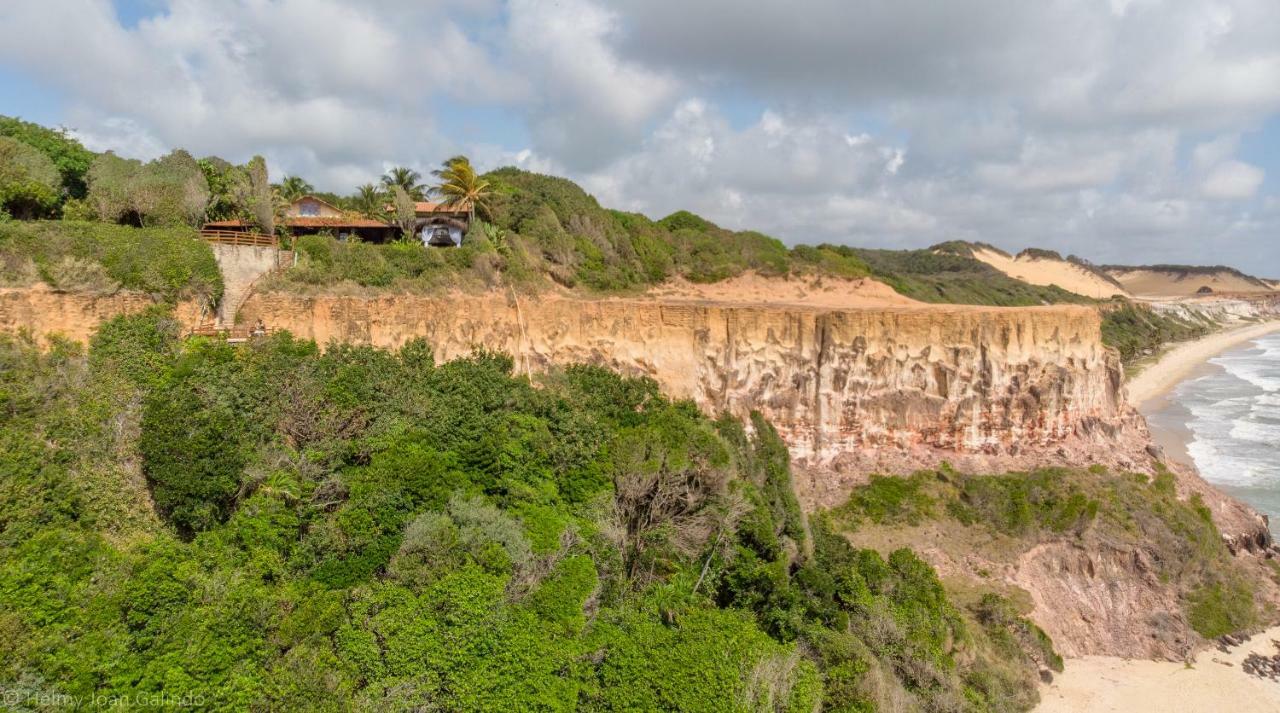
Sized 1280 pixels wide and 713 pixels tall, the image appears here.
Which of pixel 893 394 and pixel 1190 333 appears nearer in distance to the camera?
pixel 893 394

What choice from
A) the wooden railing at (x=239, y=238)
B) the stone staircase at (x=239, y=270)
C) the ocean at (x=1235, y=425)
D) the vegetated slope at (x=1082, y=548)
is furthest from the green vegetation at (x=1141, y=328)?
the wooden railing at (x=239, y=238)

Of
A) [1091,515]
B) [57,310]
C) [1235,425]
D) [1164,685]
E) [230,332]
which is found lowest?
[1164,685]

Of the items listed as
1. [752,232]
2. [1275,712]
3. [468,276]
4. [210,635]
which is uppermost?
[752,232]

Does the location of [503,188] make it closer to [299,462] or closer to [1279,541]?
[299,462]

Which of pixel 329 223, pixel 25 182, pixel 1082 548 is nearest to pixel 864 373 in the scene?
pixel 1082 548

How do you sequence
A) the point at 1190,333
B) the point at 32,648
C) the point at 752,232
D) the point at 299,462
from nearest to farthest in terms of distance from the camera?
the point at 32,648 < the point at 299,462 < the point at 752,232 < the point at 1190,333

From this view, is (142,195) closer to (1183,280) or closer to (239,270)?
(239,270)

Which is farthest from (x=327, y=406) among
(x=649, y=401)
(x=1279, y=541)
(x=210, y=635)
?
(x=1279, y=541)

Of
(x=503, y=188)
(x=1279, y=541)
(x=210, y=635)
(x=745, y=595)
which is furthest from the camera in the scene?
(x=503, y=188)
